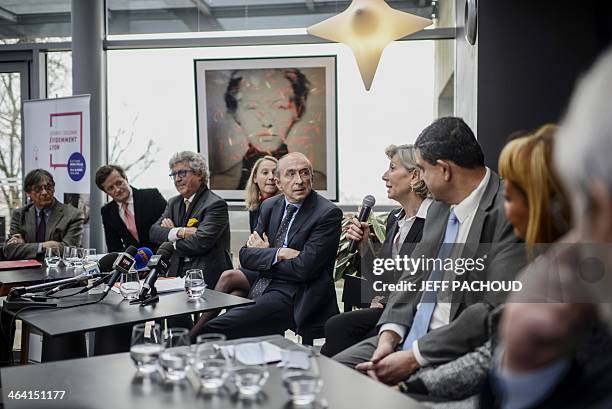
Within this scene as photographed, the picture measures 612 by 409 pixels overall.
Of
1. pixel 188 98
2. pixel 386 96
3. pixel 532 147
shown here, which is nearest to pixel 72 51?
pixel 188 98

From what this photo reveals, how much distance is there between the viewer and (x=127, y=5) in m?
6.86

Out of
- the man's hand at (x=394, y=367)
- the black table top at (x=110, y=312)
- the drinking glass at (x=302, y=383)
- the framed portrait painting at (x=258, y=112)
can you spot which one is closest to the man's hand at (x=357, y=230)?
the black table top at (x=110, y=312)

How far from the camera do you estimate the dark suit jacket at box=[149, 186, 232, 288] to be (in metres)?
4.65

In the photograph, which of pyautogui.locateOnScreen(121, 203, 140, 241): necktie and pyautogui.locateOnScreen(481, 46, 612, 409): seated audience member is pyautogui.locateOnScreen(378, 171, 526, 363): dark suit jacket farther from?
pyautogui.locateOnScreen(121, 203, 140, 241): necktie

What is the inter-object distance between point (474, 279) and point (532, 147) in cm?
91

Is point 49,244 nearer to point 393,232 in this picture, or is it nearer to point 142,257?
point 142,257

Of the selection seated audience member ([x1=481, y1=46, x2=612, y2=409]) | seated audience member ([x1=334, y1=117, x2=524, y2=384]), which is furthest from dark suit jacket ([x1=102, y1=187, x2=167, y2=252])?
seated audience member ([x1=481, y1=46, x2=612, y2=409])

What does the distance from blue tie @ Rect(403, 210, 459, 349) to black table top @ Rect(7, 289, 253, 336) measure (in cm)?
91

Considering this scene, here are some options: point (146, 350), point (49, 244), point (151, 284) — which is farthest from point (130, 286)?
point (49, 244)

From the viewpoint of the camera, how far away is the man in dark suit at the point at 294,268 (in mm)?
3852

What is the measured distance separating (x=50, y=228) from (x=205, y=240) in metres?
1.52

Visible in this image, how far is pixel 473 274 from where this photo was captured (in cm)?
238

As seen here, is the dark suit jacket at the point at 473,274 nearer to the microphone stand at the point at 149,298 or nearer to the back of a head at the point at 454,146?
the back of a head at the point at 454,146

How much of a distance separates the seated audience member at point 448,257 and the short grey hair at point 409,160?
1078 millimetres
